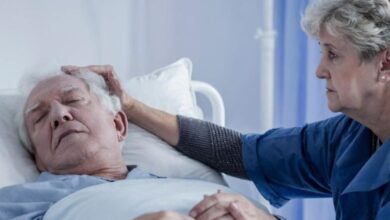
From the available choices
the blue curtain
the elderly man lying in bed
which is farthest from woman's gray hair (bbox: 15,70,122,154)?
the blue curtain

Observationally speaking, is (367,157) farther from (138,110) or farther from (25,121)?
(25,121)

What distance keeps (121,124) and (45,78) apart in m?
0.24

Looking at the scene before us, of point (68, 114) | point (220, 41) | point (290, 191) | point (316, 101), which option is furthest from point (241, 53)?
point (68, 114)

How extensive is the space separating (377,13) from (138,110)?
0.74 m

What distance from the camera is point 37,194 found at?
127 centimetres

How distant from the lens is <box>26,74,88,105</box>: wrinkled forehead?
1.47 meters

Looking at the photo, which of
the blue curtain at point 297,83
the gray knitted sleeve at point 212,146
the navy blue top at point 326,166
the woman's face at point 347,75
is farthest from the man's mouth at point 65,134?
the blue curtain at point 297,83

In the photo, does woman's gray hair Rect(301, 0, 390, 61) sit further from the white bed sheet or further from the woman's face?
the white bed sheet

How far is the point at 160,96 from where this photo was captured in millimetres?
1712

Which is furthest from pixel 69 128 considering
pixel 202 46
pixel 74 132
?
pixel 202 46

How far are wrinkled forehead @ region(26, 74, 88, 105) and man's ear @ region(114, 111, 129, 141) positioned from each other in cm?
11

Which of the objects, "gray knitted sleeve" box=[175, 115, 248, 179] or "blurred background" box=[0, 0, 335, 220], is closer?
"gray knitted sleeve" box=[175, 115, 248, 179]

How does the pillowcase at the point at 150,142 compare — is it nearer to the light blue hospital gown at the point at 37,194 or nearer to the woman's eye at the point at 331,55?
the light blue hospital gown at the point at 37,194

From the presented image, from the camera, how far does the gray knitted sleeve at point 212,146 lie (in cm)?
157
